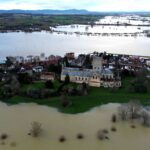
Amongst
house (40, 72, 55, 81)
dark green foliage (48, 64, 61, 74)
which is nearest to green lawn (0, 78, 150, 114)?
house (40, 72, 55, 81)

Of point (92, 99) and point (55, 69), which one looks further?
point (55, 69)

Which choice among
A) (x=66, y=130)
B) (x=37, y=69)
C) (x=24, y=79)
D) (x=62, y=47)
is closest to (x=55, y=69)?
(x=37, y=69)

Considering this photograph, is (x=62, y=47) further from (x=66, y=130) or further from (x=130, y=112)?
(x=66, y=130)

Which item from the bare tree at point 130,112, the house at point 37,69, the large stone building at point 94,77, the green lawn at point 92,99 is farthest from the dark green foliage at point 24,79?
the bare tree at point 130,112

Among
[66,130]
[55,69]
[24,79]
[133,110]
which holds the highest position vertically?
[133,110]

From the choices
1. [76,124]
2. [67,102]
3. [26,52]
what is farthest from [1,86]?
[26,52]

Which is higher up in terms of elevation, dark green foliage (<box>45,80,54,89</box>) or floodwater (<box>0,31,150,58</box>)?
dark green foliage (<box>45,80,54,89</box>)

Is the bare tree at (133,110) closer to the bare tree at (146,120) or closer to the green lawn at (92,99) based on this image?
the bare tree at (146,120)

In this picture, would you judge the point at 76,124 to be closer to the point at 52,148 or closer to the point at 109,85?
the point at 52,148

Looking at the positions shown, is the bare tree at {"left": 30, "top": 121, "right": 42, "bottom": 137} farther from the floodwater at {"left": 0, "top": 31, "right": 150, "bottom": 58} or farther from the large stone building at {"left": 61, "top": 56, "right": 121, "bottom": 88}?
the floodwater at {"left": 0, "top": 31, "right": 150, "bottom": 58}
